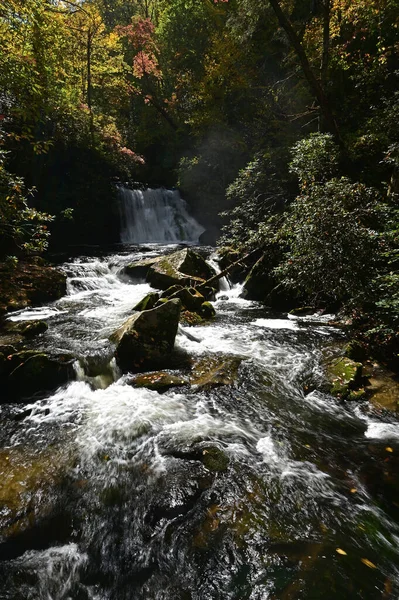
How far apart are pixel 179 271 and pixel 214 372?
5657 millimetres

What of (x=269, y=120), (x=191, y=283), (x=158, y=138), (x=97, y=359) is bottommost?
(x=97, y=359)

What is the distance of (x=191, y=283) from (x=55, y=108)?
15.4 m

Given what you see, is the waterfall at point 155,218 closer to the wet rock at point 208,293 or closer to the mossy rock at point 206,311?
the wet rock at point 208,293

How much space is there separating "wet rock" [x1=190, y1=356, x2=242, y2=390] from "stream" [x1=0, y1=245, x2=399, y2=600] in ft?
0.50

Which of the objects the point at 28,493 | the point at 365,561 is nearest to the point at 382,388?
the point at 365,561

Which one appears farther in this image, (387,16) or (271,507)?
(387,16)

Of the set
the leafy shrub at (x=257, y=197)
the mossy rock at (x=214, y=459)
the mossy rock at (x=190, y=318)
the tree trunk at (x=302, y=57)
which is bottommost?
the mossy rock at (x=214, y=459)

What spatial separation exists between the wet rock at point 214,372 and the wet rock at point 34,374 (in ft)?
8.27

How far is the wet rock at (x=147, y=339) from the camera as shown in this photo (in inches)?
247

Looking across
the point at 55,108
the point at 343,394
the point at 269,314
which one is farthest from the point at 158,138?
the point at 343,394

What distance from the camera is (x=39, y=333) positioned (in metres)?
7.78

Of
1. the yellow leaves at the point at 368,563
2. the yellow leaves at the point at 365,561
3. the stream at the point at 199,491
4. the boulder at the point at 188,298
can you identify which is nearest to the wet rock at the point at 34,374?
the stream at the point at 199,491

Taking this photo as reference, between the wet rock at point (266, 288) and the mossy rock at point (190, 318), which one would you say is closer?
the mossy rock at point (190, 318)

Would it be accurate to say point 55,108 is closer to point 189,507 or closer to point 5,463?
point 5,463
